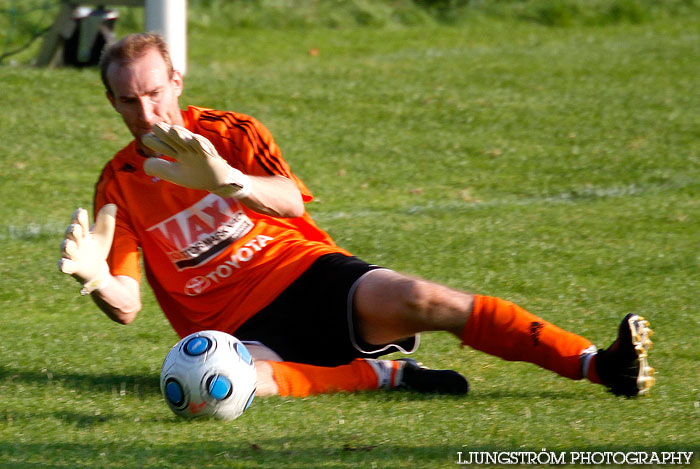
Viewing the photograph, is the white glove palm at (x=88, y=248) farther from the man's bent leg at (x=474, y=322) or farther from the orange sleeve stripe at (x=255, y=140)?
the man's bent leg at (x=474, y=322)

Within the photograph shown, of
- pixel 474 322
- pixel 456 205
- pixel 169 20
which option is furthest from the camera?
pixel 169 20

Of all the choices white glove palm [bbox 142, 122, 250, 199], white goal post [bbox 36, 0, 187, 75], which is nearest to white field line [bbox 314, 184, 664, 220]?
white goal post [bbox 36, 0, 187, 75]

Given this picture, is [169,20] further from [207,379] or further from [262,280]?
[207,379]

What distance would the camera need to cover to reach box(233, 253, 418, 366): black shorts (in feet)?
13.0

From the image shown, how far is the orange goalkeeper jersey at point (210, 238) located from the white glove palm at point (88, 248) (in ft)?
0.84

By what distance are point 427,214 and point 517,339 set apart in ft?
12.1

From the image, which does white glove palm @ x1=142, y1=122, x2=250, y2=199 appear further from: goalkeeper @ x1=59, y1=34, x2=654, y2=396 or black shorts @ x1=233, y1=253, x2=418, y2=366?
black shorts @ x1=233, y1=253, x2=418, y2=366

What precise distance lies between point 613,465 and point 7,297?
369 cm

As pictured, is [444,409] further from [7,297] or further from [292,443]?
[7,297]

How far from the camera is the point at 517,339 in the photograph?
12.4 feet

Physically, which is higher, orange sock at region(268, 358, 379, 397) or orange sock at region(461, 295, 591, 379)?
orange sock at region(461, 295, 591, 379)

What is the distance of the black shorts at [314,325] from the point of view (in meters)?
3.96

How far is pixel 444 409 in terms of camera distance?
148 inches

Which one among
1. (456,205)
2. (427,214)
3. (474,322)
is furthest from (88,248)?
(456,205)
